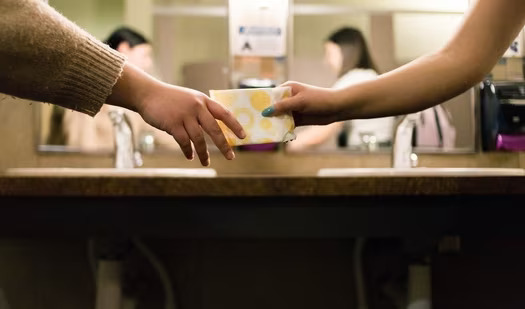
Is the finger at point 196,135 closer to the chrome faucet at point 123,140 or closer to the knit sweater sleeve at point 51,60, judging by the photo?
the knit sweater sleeve at point 51,60

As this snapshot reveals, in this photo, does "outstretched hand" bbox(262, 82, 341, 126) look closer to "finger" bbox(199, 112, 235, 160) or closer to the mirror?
"finger" bbox(199, 112, 235, 160)

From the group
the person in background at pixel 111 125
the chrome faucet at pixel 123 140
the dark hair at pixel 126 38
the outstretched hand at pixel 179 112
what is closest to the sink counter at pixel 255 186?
the outstretched hand at pixel 179 112

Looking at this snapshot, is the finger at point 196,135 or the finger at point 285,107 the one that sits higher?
the finger at point 285,107

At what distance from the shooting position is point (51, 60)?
2.36 ft

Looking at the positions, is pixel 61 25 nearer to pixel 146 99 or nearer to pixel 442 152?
pixel 146 99

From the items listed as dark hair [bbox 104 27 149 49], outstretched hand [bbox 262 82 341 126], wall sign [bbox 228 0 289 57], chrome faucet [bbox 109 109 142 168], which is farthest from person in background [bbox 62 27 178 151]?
outstretched hand [bbox 262 82 341 126]

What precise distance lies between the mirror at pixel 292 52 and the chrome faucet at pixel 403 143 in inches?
4.4

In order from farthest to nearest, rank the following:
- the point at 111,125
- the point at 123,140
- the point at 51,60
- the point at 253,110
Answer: the point at 111,125 → the point at 123,140 → the point at 253,110 → the point at 51,60

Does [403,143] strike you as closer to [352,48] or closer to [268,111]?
[352,48]

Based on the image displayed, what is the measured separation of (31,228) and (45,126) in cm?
73

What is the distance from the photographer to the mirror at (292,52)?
1592 millimetres

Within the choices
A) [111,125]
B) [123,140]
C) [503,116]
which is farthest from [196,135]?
[503,116]

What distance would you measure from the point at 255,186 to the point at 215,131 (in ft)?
0.46

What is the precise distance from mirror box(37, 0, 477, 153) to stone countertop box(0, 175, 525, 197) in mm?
670
